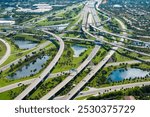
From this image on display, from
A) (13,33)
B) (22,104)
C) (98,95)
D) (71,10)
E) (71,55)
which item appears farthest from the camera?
(71,10)

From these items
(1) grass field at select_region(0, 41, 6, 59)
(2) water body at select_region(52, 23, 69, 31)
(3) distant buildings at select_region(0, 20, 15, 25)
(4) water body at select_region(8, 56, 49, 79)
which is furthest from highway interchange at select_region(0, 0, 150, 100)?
(3) distant buildings at select_region(0, 20, 15, 25)

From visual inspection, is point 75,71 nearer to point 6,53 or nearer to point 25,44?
point 6,53

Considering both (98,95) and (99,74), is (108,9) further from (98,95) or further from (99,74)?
(98,95)

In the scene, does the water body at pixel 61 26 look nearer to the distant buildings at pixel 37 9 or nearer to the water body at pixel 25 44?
the water body at pixel 25 44

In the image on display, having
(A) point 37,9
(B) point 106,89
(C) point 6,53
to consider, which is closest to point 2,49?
(C) point 6,53

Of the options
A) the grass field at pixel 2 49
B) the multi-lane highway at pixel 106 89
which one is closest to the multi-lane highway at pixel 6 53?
the grass field at pixel 2 49

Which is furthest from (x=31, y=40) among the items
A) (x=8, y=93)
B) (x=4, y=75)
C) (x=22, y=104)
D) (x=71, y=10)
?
(x=22, y=104)
